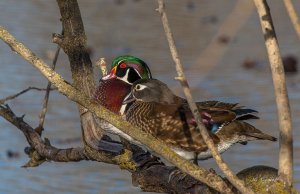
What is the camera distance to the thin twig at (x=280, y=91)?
7.16 feet

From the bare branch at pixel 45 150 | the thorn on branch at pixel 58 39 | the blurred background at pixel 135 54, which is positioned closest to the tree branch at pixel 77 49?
the thorn on branch at pixel 58 39

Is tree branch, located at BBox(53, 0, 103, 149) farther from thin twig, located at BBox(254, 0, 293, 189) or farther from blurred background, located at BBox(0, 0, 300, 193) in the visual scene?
thin twig, located at BBox(254, 0, 293, 189)

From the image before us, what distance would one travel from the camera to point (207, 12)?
9844 mm

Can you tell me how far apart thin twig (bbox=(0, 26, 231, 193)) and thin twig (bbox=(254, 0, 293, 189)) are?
18cm

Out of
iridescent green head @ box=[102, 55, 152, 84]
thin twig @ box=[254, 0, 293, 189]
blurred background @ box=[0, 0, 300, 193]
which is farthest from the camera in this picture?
blurred background @ box=[0, 0, 300, 193]

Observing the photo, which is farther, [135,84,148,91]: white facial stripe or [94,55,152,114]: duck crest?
[94,55,152,114]: duck crest

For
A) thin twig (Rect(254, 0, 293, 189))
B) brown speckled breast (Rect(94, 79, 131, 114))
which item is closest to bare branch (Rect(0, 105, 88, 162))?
brown speckled breast (Rect(94, 79, 131, 114))

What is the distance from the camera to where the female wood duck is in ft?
10.4

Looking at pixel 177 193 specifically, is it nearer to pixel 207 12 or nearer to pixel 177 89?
Answer: pixel 177 89

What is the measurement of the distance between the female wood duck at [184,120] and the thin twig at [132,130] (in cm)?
61

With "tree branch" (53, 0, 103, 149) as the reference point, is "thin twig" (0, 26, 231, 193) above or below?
below

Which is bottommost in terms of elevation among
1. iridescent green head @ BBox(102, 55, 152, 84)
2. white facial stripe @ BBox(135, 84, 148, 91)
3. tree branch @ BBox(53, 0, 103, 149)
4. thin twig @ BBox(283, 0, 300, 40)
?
thin twig @ BBox(283, 0, 300, 40)

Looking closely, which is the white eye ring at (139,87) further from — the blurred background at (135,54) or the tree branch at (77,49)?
the tree branch at (77,49)

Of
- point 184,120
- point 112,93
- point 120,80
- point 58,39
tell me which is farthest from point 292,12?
point 58,39
